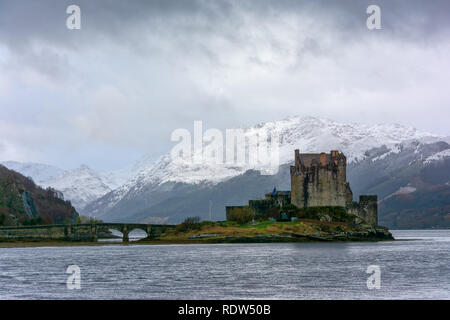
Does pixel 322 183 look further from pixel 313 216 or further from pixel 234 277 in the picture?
pixel 234 277

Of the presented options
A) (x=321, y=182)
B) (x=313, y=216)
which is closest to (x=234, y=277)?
(x=313, y=216)

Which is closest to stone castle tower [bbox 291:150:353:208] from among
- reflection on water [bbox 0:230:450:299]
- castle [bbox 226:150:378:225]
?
castle [bbox 226:150:378:225]

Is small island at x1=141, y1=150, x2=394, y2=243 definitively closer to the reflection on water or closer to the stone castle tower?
the stone castle tower

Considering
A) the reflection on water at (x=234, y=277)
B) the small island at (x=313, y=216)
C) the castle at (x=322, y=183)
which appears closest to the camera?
the reflection on water at (x=234, y=277)

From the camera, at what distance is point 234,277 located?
321 ft

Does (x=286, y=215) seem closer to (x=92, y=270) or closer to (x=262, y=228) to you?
(x=262, y=228)

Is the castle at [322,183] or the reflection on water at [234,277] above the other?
the castle at [322,183]

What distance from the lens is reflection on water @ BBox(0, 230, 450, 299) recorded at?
7988cm

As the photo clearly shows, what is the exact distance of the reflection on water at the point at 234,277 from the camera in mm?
79875

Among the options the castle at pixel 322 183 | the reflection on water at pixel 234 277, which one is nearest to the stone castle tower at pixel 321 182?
the castle at pixel 322 183

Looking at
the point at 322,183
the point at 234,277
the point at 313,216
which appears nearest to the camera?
the point at 234,277

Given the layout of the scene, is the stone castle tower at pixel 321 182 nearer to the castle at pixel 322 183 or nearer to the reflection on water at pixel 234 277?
the castle at pixel 322 183
